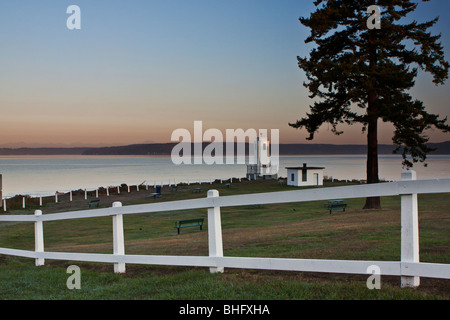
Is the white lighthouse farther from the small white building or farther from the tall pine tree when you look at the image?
the tall pine tree

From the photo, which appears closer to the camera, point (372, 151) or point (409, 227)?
point (409, 227)

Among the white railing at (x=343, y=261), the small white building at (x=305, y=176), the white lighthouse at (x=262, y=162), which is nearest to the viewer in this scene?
the white railing at (x=343, y=261)

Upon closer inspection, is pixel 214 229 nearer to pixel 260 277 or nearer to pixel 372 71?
pixel 260 277

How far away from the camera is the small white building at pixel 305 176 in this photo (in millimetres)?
57875

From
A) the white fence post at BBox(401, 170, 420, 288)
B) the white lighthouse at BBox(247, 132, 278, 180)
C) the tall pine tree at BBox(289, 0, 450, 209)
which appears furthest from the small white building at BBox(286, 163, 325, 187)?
the white fence post at BBox(401, 170, 420, 288)

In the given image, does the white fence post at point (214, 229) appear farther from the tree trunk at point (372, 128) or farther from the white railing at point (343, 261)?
the tree trunk at point (372, 128)

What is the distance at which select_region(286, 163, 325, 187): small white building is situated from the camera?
57.9 metres

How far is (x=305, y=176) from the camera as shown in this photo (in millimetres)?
58156

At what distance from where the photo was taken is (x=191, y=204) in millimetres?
7344
